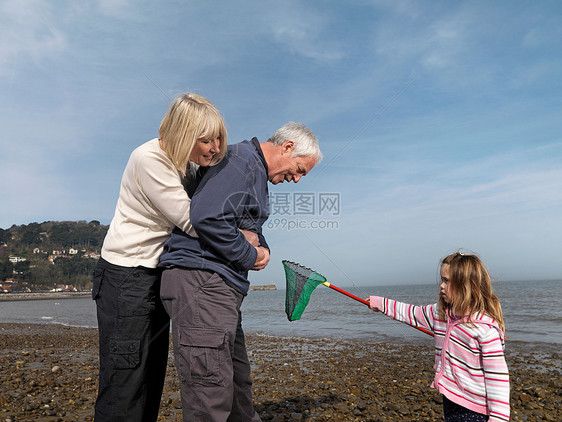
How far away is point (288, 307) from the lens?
3.63 m

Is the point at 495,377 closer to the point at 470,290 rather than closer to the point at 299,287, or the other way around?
the point at 470,290

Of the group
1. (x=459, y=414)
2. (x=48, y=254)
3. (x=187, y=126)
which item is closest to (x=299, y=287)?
(x=459, y=414)

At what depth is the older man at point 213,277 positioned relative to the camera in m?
2.16

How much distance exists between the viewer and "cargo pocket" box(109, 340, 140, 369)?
2.31 m

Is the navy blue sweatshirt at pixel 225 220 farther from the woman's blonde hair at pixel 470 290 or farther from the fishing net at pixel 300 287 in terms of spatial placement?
the woman's blonde hair at pixel 470 290

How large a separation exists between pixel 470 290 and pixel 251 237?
64.0 inches

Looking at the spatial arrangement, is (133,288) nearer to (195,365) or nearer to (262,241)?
(195,365)

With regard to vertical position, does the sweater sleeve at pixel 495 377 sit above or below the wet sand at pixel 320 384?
above

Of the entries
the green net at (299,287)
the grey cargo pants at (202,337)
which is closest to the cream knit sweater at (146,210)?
the grey cargo pants at (202,337)

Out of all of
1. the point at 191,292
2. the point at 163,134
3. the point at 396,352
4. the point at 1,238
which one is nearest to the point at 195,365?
the point at 191,292

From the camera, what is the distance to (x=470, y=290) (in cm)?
285

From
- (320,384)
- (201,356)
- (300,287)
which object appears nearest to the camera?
(201,356)

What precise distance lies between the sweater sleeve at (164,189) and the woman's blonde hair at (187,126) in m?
0.08

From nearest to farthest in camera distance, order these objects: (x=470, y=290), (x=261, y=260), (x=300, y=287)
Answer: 1. (x=261, y=260)
2. (x=470, y=290)
3. (x=300, y=287)
